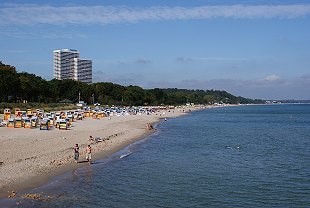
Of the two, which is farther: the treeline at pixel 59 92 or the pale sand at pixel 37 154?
the treeline at pixel 59 92

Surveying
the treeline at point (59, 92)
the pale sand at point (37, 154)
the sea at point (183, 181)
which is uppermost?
the treeline at point (59, 92)

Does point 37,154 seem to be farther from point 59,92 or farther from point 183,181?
point 59,92

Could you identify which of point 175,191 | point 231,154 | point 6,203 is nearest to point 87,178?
point 175,191

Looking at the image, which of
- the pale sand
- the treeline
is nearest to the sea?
the pale sand

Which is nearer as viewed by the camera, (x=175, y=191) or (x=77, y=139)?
(x=175, y=191)

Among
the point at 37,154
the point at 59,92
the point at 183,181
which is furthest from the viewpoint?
the point at 59,92

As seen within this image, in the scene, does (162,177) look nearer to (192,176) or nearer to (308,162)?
(192,176)

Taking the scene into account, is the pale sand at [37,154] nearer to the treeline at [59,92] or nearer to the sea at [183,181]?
the sea at [183,181]

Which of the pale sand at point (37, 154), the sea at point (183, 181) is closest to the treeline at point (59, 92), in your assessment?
the pale sand at point (37, 154)

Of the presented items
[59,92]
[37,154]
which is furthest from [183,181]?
[59,92]

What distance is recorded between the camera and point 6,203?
1627 cm

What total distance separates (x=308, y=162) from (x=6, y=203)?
21.1 metres

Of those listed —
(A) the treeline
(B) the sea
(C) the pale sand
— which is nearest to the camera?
(B) the sea

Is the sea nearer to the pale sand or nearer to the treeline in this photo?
the pale sand
